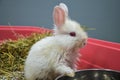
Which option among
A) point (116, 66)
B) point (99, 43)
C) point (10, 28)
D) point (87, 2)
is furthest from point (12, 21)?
point (116, 66)

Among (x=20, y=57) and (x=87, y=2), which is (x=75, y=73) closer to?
(x=20, y=57)

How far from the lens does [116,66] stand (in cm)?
120

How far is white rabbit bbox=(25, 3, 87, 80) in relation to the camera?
100 cm

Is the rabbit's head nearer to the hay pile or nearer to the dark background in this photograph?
the hay pile

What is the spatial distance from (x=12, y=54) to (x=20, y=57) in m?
0.04

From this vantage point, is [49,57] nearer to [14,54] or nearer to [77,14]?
[14,54]

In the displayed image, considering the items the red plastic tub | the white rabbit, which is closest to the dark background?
the red plastic tub

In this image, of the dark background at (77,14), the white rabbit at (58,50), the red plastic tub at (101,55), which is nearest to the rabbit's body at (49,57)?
the white rabbit at (58,50)

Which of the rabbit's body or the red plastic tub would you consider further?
the red plastic tub

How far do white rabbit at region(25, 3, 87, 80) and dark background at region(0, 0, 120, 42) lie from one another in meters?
0.70

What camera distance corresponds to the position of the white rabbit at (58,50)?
1.00 metres

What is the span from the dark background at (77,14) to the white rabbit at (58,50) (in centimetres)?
→ 70

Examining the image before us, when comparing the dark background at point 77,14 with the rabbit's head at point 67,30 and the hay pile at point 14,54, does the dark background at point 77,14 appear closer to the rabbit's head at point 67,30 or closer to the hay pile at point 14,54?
the hay pile at point 14,54

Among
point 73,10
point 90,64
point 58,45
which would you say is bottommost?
point 90,64
